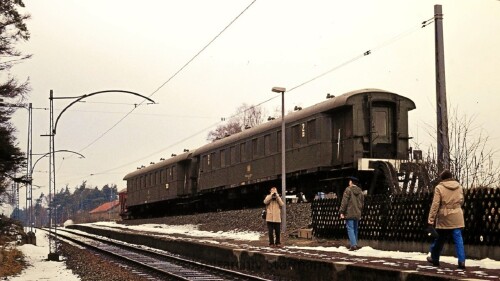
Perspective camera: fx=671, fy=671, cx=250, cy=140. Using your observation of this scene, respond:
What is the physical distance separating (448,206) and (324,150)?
486 inches

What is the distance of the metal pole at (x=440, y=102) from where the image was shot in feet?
52.7

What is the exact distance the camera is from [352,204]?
48.8 feet

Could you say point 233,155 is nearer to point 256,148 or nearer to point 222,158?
point 222,158

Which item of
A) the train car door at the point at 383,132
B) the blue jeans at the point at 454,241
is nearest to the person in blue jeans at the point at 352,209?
the blue jeans at the point at 454,241

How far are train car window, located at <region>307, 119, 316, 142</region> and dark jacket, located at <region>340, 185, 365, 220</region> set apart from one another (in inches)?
335

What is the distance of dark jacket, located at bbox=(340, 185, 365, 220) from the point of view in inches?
583

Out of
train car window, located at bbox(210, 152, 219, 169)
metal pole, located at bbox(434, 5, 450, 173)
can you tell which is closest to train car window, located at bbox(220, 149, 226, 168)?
train car window, located at bbox(210, 152, 219, 169)

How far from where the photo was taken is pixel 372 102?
22.3m

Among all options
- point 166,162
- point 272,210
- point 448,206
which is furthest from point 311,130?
point 166,162

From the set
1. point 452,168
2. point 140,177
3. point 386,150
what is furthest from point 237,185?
point 140,177

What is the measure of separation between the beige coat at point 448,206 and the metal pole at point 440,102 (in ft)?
18.5

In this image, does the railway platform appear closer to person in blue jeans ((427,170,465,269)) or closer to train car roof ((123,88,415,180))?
person in blue jeans ((427,170,465,269))

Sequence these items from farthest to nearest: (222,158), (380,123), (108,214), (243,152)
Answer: (108,214) < (222,158) < (243,152) < (380,123)

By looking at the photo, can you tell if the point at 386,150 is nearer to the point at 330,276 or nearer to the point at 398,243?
the point at 398,243
